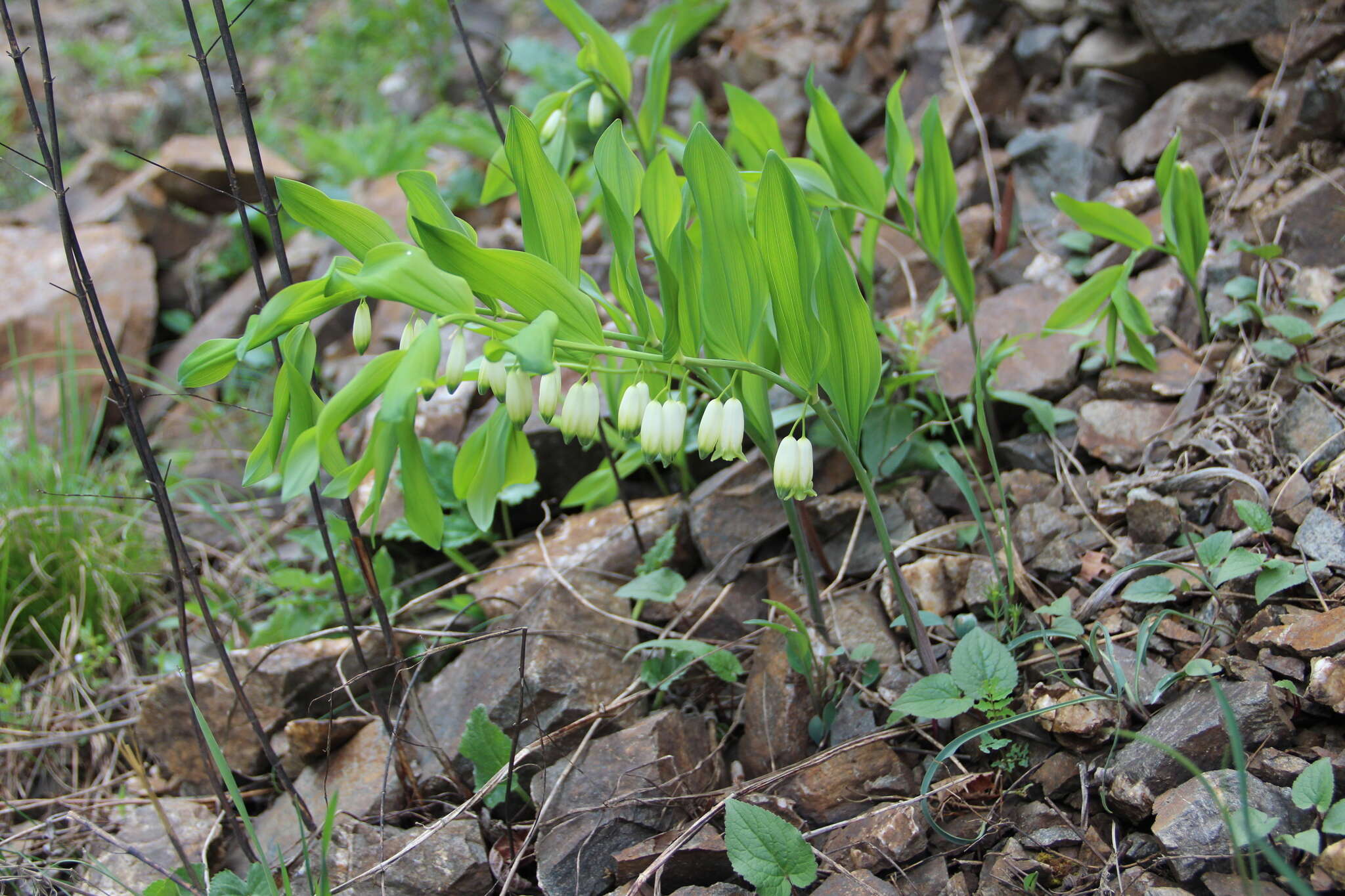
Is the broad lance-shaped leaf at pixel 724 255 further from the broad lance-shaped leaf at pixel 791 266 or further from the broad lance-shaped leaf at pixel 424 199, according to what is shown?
the broad lance-shaped leaf at pixel 424 199

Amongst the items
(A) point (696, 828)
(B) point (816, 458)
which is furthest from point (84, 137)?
(A) point (696, 828)

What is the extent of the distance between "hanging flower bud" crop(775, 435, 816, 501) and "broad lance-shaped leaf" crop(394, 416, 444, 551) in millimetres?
517

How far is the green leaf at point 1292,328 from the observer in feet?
6.56

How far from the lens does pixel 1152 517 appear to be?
1866 millimetres

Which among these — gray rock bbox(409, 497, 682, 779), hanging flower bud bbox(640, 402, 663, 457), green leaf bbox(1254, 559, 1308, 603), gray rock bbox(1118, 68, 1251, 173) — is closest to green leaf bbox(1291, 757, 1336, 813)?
green leaf bbox(1254, 559, 1308, 603)

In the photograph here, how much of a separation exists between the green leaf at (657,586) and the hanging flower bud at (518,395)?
2.41ft

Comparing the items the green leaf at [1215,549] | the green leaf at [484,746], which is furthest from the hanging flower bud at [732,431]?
the green leaf at [1215,549]

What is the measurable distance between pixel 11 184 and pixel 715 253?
618cm

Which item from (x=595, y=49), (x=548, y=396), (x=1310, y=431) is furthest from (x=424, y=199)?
(x=1310, y=431)

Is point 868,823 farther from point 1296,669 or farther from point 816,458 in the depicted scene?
point 816,458

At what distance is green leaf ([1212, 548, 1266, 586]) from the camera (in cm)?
156

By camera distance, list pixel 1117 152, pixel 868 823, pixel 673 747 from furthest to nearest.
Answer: pixel 1117 152 < pixel 673 747 < pixel 868 823

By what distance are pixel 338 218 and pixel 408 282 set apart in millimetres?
338

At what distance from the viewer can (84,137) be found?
6.04 meters
